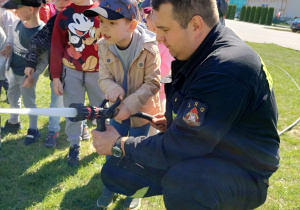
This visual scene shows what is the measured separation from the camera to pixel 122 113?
232cm

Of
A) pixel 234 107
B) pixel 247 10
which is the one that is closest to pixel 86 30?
pixel 234 107

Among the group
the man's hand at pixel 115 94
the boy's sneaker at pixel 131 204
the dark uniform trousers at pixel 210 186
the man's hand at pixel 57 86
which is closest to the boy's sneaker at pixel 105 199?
the boy's sneaker at pixel 131 204

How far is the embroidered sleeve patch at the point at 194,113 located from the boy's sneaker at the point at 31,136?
263 centimetres

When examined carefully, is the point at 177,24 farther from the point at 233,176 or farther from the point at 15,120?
the point at 15,120

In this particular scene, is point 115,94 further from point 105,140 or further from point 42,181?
point 42,181

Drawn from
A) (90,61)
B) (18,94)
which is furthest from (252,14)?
(90,61)

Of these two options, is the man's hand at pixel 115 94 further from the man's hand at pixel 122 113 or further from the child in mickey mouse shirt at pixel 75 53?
the child in mickey mouse shirt at pixel 75 53

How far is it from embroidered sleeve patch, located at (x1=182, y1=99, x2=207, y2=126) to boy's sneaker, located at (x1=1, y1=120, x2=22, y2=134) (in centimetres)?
304

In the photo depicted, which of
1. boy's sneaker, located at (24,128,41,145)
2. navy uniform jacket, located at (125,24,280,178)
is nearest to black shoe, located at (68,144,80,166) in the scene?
boy's sneaker, located at (24,128,41,145)

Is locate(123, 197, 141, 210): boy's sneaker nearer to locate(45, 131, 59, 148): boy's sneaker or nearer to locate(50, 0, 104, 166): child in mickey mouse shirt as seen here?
locate(50, 0, 104, 166): child in mickey mouse shirt

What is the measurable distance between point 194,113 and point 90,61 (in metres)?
1.79

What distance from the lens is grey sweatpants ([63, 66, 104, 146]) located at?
3.13m

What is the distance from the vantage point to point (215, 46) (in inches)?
67.2

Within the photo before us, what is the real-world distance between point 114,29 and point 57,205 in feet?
4.98
